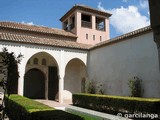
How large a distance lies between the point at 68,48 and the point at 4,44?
555 cm

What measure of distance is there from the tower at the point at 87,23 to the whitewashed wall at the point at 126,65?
4.59m

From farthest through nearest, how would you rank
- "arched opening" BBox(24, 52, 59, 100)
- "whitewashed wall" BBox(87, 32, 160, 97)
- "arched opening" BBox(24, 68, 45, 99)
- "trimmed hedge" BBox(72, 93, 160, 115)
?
"arched opening" BBox(24, 68, 45, 99) < "arched opening" BBox(24, 52, 59, 100) < "whitewashed wall" BBox(87, 32, 160, 97) < "trimmed hedge" BBox(72, 93, 160, 115)

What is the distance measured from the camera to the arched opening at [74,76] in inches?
775

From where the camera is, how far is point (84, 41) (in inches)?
877

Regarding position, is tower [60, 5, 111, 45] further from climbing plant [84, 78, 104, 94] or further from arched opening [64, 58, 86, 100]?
climbing plant [84, 78, 104, 94]

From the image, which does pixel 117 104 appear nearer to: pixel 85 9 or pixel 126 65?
pixel 126 65

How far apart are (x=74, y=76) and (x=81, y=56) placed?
2.95 metres

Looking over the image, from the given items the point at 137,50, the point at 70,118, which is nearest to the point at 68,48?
the point at 137,50

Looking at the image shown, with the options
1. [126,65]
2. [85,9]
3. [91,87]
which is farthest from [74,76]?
[85,9]

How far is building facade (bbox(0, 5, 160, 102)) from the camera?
12.6 meters

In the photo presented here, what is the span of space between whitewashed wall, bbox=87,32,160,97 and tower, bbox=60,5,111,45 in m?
4.59

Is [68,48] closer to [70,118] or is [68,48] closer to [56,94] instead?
[56,94]

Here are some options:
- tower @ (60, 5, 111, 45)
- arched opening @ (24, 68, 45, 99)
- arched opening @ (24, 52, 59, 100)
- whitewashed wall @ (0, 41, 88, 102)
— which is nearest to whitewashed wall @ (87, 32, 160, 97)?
whitewashed wall @ (0, 41, 88, 102)

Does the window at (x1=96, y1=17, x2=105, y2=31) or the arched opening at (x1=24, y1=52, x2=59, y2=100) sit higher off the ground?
the window at (x1=96, y1=17, x2=105, y2=31)
